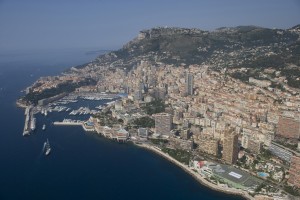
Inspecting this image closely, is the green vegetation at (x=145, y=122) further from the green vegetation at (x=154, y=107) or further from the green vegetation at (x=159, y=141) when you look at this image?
the green vegetation at (x=159, y=141)

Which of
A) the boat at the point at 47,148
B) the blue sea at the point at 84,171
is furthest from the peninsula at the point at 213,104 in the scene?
the boat at the point at 47,148

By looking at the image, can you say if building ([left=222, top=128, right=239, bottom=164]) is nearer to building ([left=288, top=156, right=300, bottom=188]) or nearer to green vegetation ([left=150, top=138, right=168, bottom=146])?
building ([left=288, top=156, right=300, bottom=188])

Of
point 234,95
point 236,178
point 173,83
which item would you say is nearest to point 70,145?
point 236,178

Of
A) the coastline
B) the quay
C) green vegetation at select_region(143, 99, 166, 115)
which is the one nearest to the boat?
the quay

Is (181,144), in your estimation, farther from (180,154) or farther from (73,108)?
(73,108)

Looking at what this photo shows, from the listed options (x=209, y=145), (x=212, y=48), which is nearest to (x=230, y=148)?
(x=209, y=145)

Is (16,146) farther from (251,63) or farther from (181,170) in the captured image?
(251,63)
